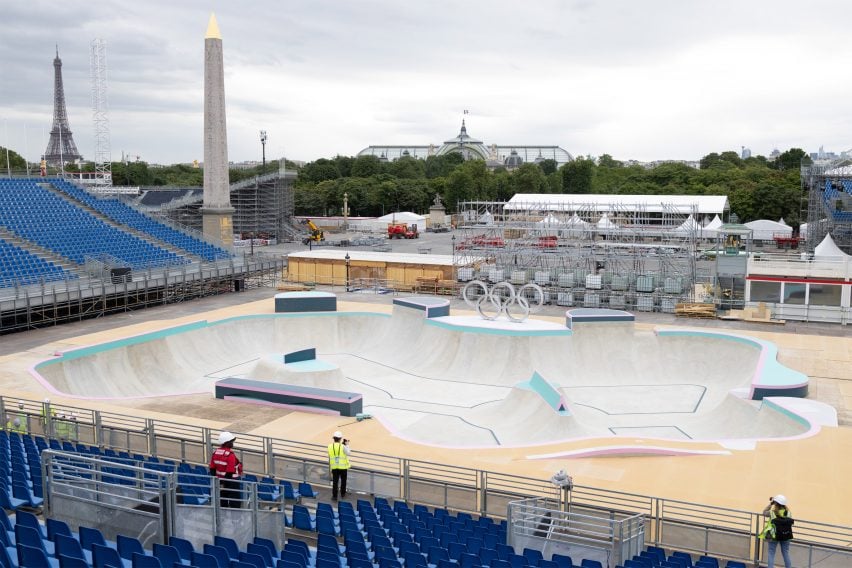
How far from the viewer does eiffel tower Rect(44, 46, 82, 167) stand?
117125 millimetres

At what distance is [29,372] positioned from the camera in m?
25.8

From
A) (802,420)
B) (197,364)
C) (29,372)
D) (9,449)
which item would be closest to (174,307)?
(197,364)

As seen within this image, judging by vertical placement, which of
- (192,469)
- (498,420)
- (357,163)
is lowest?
(498,420)

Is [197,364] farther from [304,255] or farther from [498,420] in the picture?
[304,255]

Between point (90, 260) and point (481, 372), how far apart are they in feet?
74.5

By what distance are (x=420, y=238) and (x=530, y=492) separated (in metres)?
79.3

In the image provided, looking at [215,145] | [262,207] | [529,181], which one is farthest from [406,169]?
[215,145]

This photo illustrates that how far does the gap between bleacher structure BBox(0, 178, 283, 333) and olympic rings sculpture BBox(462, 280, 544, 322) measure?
47.9ft

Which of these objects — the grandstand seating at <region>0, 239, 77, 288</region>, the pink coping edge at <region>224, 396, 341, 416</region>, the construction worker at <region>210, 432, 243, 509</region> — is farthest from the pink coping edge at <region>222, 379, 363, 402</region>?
the grandstand seating at <region>0, 239, 77, 288</region>

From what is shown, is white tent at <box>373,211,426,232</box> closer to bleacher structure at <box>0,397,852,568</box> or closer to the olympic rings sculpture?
the olympic rings sculpture

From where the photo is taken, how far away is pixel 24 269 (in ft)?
121

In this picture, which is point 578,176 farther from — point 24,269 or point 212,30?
point 24,269

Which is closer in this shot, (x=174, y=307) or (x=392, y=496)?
(x=392, y=496)

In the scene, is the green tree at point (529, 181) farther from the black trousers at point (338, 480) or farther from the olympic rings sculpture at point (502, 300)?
the black trousers at point (338, 480)
